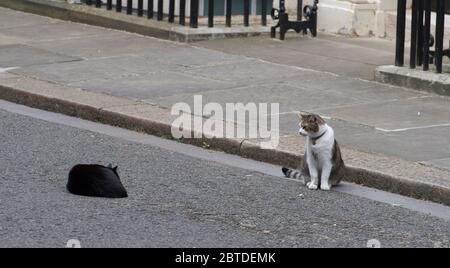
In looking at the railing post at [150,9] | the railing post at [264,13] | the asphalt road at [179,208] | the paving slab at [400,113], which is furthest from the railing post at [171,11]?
the asphalt road at [179,208]

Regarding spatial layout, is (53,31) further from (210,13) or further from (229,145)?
(229,145)

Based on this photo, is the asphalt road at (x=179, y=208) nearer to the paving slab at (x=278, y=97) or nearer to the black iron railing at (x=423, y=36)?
the paving slab at (x=278, y=97)

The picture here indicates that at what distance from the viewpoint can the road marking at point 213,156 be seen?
881cm

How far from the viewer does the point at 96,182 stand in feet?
28.2

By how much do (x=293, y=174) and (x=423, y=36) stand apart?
3.61 metres

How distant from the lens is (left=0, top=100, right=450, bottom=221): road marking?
8812 millimetres

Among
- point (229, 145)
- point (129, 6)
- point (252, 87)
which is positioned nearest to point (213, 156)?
point (229, 145)

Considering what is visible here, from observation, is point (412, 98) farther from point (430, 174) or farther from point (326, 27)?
point (326, 27)

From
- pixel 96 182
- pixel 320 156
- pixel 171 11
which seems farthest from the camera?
pixel 171 11

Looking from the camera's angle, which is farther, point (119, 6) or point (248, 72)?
point (119, 6)

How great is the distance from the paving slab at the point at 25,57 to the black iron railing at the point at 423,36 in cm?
355

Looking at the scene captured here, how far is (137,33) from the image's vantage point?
15344 millimetres

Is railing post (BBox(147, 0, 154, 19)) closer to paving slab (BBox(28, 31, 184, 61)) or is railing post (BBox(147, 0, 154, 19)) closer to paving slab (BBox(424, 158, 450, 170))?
paving slab (BBox(28, 31, 184, 61))
